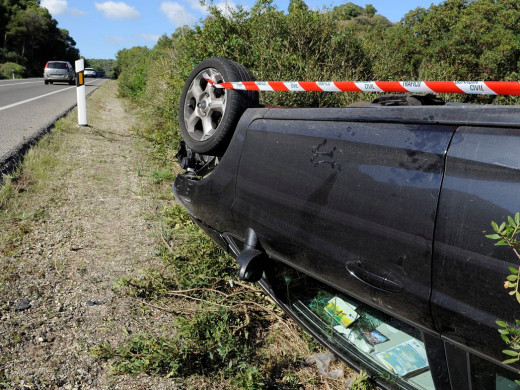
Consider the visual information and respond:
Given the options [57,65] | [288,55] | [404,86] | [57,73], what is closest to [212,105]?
[404,86]

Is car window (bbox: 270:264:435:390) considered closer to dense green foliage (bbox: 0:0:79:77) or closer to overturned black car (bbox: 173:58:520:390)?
overturned black car (bbox: 173:58:520:390)

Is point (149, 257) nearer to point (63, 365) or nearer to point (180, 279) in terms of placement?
point (180, 279)

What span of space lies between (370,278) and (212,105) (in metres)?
1.94

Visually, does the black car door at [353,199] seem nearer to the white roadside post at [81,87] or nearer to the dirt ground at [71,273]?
the dirt ground at [71,273]

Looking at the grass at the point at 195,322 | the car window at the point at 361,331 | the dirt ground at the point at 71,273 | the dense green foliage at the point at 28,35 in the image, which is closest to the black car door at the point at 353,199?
the car window at the point at 361,331

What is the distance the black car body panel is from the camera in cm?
139

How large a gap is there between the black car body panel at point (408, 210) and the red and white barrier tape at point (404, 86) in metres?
0.41

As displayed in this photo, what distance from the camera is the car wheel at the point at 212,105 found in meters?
2.73

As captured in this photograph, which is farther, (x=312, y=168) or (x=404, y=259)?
(x=312, y=168)

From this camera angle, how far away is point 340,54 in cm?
740

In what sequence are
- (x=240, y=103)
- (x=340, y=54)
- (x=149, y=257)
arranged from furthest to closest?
(x=340, y=54), (x=149, y=257), (x=240, y=103)

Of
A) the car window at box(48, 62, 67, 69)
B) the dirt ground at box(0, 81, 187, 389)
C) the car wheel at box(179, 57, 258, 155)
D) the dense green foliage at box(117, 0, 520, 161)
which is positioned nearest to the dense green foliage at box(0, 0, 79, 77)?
the car window at box(48, 62, 67, 69)

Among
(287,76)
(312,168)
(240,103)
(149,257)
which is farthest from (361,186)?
(287,76)

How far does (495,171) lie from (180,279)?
95.9 inches
